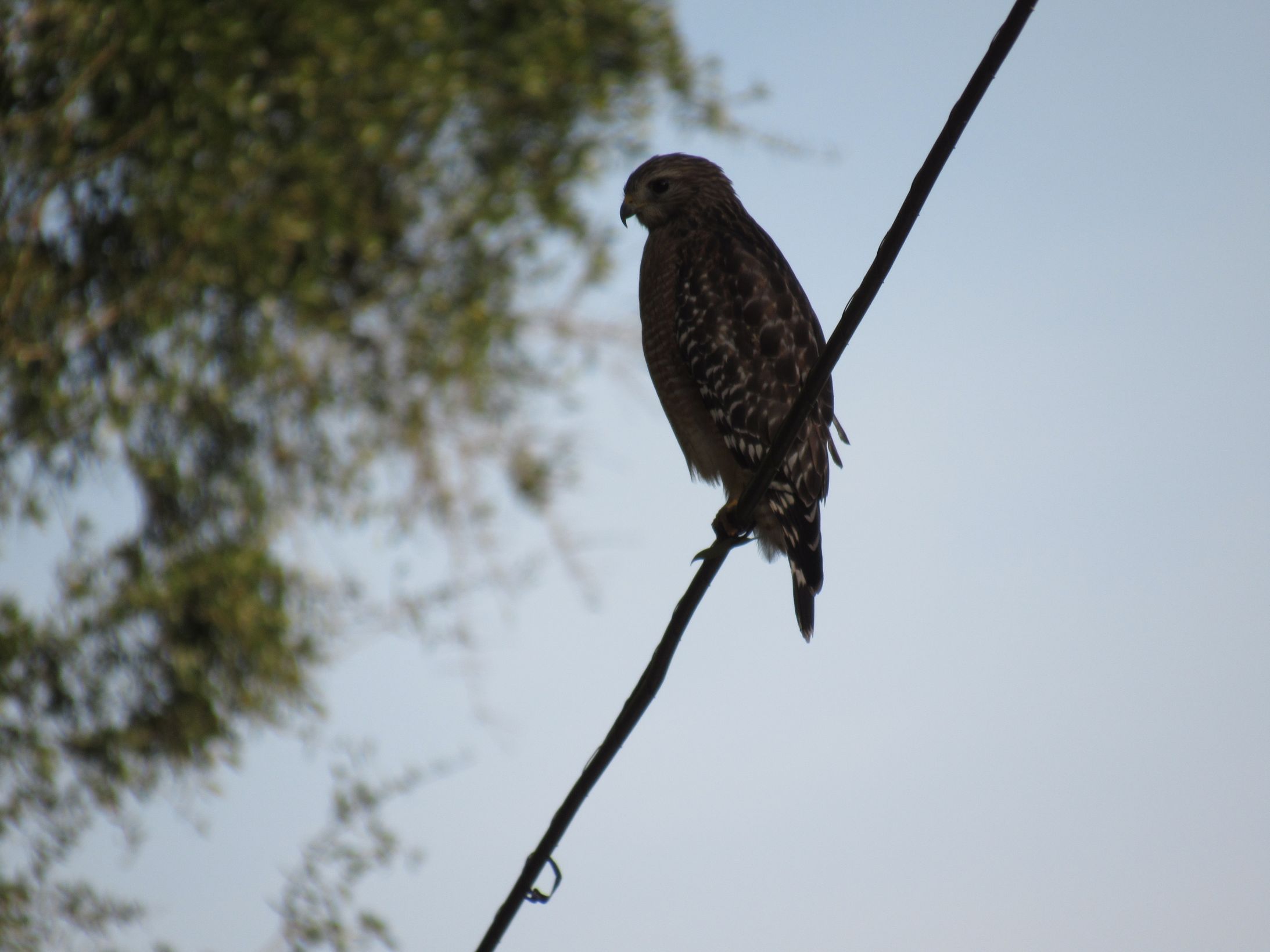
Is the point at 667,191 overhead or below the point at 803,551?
overhead

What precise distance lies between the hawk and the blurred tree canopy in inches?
98.3

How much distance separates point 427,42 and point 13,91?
185cm

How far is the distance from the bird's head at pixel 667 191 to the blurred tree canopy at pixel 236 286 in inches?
82.3

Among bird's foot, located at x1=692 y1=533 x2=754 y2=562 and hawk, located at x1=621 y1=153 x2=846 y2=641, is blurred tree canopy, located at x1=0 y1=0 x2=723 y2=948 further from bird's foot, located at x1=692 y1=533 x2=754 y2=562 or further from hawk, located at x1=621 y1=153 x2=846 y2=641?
bird's foot, located at x1=692 y1=533 x2=754 y2=562

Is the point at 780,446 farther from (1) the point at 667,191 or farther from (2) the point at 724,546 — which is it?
(1) the point at 667,191

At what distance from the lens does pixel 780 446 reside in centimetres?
173

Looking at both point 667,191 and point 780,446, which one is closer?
point 780,446

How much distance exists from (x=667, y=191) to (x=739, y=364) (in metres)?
0.85

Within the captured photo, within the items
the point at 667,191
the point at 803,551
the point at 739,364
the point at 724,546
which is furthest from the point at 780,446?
the point at 667,191

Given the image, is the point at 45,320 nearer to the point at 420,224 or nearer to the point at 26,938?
the point at 420,224

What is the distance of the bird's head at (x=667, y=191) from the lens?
418cm

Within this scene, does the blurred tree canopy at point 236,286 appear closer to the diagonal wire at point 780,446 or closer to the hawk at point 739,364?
the hawk at point 739,364

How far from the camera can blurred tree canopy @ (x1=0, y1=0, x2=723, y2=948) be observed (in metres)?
5.49

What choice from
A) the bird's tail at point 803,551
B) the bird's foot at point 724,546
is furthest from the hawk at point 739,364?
the bird's foot at point 724,546
